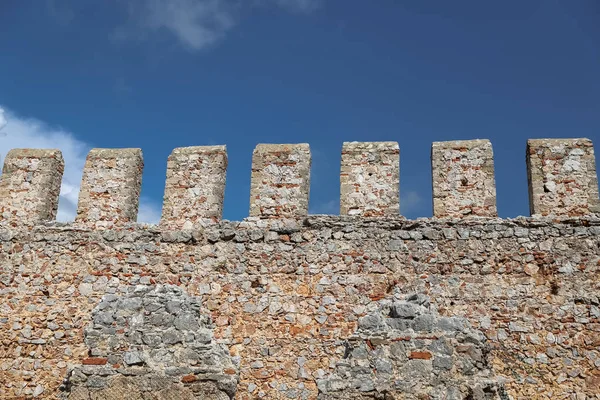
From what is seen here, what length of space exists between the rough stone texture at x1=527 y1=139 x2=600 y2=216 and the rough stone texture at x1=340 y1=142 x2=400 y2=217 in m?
1.86

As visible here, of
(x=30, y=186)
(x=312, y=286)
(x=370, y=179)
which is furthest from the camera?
(x=30, y=186)

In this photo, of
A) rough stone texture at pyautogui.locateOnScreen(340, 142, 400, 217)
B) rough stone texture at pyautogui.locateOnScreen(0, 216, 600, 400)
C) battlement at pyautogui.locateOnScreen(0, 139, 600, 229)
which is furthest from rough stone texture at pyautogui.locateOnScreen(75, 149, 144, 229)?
rough stone texture at pyautogui.locateOnScreen(340, 142, 400, 217)

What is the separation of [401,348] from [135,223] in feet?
14.9

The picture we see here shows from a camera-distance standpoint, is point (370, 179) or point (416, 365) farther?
point (370, 179)

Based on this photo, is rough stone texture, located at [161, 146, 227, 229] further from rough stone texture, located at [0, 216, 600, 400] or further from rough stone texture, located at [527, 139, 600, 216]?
rough stone texture, located at [527, 139, 600, 216]

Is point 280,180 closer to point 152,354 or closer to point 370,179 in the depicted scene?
point 370,179

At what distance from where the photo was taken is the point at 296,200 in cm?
876

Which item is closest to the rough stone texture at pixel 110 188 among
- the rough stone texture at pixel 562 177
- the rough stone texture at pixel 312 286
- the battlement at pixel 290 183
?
the battlement at pixel 290 183

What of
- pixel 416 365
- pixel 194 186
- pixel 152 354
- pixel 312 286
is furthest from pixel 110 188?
pixel 416 365

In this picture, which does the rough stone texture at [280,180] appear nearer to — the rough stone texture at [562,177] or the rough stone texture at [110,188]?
the rough stone texture at [110,188]

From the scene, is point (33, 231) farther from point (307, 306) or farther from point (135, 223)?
point (307, 306)

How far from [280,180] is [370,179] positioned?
1266 millimetres

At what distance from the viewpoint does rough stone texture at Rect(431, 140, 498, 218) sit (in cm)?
849

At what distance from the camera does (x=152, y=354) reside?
644 cm
